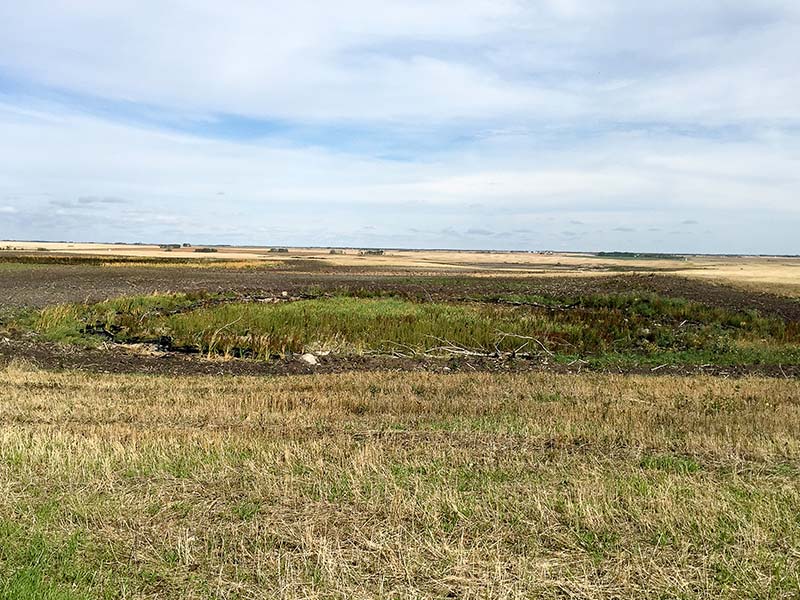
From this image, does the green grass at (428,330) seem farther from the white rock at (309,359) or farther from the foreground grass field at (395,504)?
the foreground grass field at (395,504)

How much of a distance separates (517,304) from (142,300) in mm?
22000

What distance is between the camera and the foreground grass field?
18.0 ft

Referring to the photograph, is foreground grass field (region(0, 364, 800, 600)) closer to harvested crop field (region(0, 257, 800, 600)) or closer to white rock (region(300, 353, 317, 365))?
harvested crop field (region(0, 257, 800, 600))

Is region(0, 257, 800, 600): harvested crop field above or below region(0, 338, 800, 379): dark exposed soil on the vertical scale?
above

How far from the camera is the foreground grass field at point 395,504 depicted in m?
5.50

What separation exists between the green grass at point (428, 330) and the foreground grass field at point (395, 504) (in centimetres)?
1190

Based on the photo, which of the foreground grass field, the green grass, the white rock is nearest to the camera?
the foreground grass field

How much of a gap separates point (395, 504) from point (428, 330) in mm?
20658

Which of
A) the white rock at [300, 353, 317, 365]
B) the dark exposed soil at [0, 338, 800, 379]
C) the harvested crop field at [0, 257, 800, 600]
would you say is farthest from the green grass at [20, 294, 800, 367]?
the harvested crop field at [0, 257, 800, 600]

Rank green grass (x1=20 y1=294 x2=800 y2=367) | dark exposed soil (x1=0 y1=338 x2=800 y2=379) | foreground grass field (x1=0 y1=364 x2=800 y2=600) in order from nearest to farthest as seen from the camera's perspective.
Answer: foreground grass field (x1=0 y1=364 x2=800 y2=600), dark exposed soil (x1=0 y1=338 x2=800 y2=379), green grass (x1=20 y1=294 x2=800 y2=367)

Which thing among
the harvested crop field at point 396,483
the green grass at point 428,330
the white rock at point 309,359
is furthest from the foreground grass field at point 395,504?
the green grass at point 428,330

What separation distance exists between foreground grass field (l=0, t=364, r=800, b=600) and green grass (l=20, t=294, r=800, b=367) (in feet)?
39.1

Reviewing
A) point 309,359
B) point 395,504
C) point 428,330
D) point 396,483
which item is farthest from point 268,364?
point 395,504

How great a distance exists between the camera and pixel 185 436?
33.1ft
